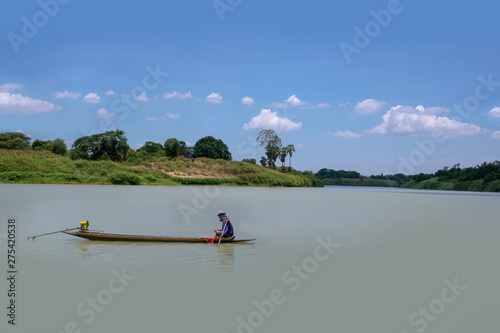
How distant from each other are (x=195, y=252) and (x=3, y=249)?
5.73 metres

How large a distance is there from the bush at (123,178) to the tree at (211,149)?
132 feet

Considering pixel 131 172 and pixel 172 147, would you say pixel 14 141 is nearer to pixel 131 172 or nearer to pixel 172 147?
pixel 131 172

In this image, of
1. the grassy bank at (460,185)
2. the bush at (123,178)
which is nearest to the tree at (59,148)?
the bush at (123,178)

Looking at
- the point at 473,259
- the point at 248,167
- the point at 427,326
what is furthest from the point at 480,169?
the point at 427,326

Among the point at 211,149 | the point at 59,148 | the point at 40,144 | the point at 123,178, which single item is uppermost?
the point at 211,149

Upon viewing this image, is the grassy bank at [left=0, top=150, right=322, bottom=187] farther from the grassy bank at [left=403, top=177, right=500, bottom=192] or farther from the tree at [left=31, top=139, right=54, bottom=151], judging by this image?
the grassy bank at [left=403, top=177, right=500, bottom=192]

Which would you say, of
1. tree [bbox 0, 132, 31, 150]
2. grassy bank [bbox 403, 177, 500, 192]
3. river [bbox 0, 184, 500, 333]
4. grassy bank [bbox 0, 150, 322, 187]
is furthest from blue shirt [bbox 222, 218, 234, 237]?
grassy bank [bbox 403, 177, 500, 192]

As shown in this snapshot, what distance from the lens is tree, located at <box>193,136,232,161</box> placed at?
4094 inches

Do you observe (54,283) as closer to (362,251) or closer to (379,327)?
(379,327)

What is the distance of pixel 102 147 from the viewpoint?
75.9m

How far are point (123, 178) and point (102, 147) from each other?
51.4ft

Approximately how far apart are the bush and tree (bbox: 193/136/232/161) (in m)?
40.3

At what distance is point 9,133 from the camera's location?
260 feet

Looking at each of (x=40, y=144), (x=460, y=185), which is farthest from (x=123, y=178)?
(x=460, y=185)
